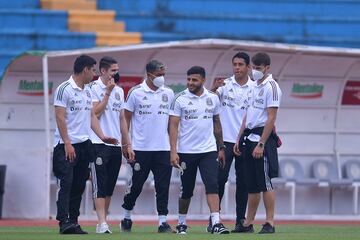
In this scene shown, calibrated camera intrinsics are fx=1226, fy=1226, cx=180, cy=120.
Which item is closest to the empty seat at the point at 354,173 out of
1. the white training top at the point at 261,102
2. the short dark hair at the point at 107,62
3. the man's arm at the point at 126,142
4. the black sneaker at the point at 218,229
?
the white training top at the point at 261,102

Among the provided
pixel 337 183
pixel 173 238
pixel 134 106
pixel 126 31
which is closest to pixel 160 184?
pixel 134 106

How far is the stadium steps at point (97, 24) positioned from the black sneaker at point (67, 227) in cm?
1112

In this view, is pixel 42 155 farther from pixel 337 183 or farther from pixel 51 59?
pixel 337 183

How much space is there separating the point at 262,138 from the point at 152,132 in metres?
Result: 1.52

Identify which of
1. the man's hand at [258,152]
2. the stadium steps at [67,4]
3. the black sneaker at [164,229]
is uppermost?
the stadium steps at [67,4]

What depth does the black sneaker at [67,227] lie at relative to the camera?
14.7m

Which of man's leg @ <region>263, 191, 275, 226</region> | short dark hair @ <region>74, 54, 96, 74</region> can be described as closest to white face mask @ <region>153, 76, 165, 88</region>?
short dark hair @ <region>74, 54, 96, 74</region>

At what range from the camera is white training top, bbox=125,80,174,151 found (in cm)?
1570

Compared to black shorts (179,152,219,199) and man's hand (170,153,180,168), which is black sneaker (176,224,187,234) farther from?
man's hand (170,153,180,168)

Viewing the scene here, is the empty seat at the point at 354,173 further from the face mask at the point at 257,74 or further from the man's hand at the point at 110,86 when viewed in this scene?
the man's hand at the point at 110,86

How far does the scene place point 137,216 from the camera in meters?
21.0

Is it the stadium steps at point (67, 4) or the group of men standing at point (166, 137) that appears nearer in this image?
the group of men standing at point (166, 137)

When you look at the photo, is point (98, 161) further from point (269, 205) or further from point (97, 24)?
point (97, 24)

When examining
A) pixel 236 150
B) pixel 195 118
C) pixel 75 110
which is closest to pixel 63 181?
pixel 75 110
